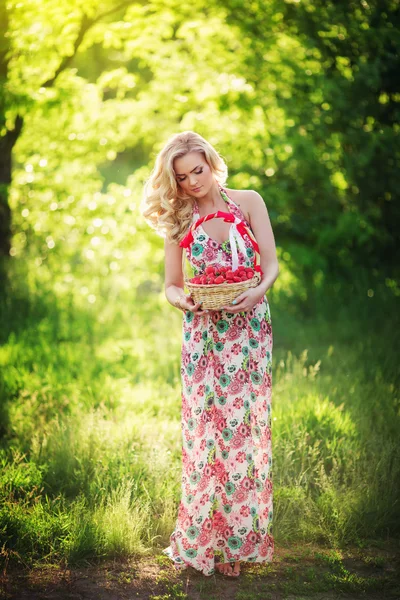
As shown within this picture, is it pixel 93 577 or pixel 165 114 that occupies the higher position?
pixel 165 114

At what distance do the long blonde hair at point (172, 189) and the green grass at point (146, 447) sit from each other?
1.57 metres

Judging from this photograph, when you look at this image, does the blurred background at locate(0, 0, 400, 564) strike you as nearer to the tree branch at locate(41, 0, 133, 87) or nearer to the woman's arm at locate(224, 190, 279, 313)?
the tree branch at locate(41, 0, 133, 87)

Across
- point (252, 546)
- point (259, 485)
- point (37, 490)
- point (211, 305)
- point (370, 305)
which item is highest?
point (211, 305)

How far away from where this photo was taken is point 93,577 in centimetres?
322

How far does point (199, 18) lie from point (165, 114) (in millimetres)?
1263

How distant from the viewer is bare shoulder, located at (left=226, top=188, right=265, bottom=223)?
3.20 m

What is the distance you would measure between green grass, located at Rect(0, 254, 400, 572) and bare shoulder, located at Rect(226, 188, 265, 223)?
165 cm

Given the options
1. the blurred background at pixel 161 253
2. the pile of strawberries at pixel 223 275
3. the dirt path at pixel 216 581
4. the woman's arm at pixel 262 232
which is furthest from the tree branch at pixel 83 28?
the dirt path at pixel 216 581

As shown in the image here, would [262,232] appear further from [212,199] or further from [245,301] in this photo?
[245,301]

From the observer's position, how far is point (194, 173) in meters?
3.08

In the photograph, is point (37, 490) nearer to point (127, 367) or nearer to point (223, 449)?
point (223, 449)

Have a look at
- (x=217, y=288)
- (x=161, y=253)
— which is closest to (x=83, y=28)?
(x=161, y=253)

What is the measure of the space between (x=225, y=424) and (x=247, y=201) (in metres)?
1.12

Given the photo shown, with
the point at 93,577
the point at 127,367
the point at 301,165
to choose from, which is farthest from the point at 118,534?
the point at 301,165
